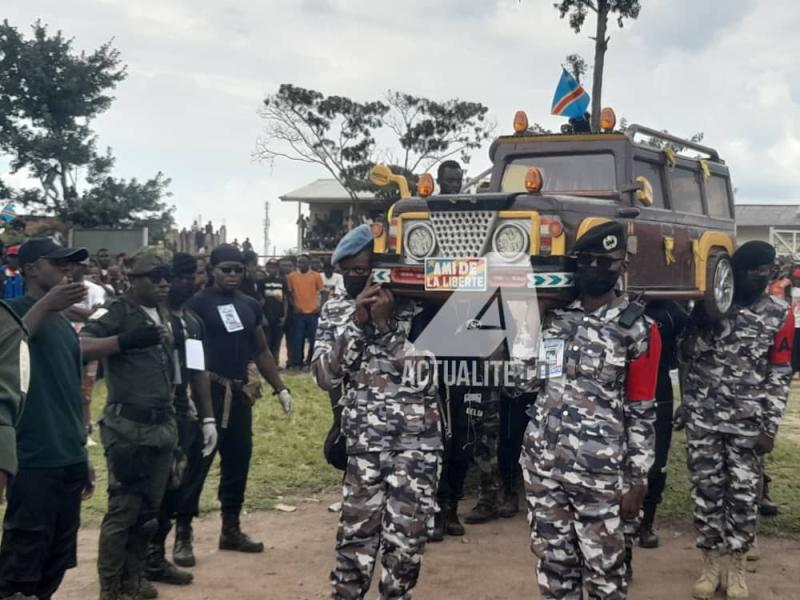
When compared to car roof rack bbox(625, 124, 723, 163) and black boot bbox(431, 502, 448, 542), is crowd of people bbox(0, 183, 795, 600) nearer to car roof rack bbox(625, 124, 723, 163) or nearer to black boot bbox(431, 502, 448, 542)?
black boot bbox(431, 502, 448, 542)

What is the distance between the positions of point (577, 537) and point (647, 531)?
2533mm

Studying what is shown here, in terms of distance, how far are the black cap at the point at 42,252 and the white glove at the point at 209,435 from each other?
163cm

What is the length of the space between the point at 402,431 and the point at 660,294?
2525 mm

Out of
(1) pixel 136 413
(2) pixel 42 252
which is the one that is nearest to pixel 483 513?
(1) pixel 136 413

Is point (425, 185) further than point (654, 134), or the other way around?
point (654, 134)

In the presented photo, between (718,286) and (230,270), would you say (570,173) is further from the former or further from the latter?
(230,270)

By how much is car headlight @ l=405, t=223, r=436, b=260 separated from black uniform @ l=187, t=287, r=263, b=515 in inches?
46.1

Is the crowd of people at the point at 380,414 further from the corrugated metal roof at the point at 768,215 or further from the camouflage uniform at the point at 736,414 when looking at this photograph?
the corrugated metal roof at the point at 768,215

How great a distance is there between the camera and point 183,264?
18.2 ft

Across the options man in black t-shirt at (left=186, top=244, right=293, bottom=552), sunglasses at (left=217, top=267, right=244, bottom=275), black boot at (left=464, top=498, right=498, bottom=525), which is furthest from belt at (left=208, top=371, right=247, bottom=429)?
black boot at (left=464, top=498, right=498, bottom=525)

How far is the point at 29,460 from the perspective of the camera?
13.3 feet

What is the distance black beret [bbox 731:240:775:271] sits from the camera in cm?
531

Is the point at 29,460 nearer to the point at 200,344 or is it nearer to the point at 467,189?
the point at 200,344

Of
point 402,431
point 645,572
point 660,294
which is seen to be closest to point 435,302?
point 402,431
